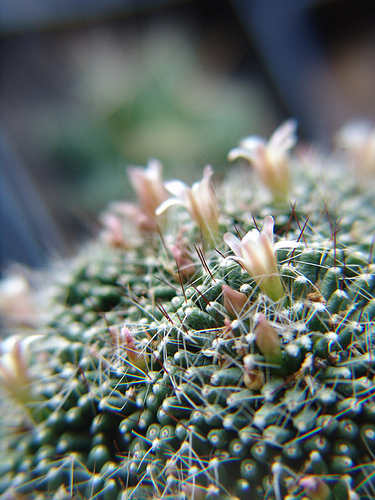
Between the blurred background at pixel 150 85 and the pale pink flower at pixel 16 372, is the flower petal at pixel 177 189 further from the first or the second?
the blurred background at pixel 150 85

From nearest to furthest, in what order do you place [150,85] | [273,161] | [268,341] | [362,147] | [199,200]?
[268,341], [199,200], [273,161], [362,147], [150,85]

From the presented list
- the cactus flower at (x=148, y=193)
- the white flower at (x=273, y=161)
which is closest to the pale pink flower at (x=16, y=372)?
the cactus flower at (x=148, y=193)

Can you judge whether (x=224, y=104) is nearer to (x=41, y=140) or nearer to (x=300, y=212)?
(x=41, y=140)

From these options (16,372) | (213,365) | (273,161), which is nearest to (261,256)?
(213,365)

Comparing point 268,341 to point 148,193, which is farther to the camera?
point 148,193

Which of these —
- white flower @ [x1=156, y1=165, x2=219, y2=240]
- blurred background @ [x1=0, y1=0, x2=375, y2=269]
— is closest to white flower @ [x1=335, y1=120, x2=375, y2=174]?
white flower @ [x1=156, y1=165, x2=219, y2=240]

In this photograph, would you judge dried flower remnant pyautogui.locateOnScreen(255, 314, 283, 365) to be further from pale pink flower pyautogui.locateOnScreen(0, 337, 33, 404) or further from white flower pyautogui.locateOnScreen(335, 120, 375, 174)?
white flower pyautogui.locateOnScreen(335, 120, 375, 174)

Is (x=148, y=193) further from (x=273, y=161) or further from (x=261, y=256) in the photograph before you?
(x=261, y=256)
